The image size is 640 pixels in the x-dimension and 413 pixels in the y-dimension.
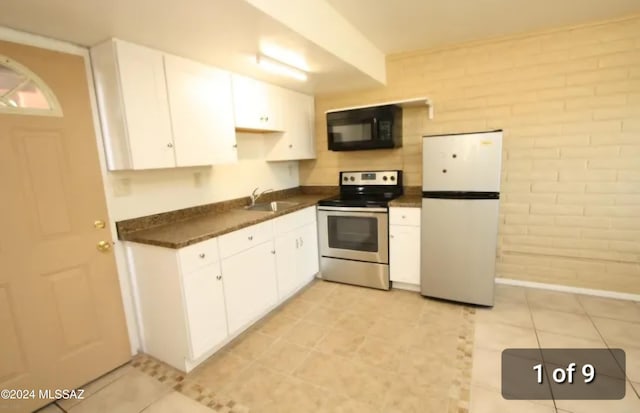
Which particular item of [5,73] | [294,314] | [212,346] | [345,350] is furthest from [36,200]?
[345,350]

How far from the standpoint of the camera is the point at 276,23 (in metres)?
1.69

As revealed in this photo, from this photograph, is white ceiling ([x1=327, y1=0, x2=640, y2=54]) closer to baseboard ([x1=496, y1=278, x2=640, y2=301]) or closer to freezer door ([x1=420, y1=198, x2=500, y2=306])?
freezer door ([x1=420, y1=198, x2=500, y2=306])

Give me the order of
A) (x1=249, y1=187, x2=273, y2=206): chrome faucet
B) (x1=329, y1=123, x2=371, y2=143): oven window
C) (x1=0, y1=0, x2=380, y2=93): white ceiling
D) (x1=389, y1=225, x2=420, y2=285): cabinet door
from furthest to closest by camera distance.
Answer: (x1=249, y1=187, x2=273, y2=206): chrome faucet, (x1=329, y1=123, x2=371, y2=143): oven window, (x1=389, y1=225, x2=420, y2=285): cabinet door, (x1=0, y1=0, x2=380, y2=93): white ceiling

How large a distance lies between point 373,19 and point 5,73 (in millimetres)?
2368

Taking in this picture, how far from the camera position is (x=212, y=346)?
7.06 ft

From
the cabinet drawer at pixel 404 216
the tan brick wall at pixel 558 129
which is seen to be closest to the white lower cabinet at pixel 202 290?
the cabinet drawer at pixel 404 216

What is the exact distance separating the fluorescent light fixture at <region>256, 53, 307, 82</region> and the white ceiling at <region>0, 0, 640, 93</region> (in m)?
0.09

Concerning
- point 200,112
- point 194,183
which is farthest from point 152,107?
point 194,183

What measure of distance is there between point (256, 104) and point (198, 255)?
1.57 m

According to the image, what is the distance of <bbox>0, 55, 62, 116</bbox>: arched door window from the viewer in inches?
64.5

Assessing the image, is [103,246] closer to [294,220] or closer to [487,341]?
[294,220]

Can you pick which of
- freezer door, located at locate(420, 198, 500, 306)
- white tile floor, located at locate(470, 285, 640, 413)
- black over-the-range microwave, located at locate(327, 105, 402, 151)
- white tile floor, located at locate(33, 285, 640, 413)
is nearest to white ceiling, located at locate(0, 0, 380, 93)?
black over-the-range microwave, located at locate(327, 105, 402, 151)

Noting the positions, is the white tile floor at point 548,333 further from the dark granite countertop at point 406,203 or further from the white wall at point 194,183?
the white wall at point 194,183

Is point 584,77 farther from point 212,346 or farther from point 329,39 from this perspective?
point 212,346
